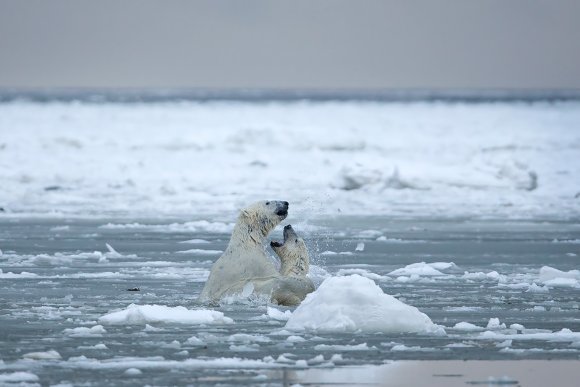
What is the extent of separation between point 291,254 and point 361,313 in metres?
2.11

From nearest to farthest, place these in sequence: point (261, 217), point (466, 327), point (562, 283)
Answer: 1. point (466, 327)
2. point (261, 217)
3. point (562, 283)

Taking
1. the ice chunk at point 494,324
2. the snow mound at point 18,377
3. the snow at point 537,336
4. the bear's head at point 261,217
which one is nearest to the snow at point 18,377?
the snow mound at point 18,377

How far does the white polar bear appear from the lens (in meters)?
9.02

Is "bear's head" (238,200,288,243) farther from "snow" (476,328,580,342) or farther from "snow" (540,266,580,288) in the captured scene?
"snow" (476,328,580,342)

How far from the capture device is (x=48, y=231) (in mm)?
15180

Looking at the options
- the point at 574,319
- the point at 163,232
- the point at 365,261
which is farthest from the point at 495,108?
the point at 574,319

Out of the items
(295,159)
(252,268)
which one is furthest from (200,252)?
(295,159)

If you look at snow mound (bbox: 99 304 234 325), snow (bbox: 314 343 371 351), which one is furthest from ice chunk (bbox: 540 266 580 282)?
snow (bbox: 314 343 371 351)

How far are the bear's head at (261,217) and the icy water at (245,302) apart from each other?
0.60 meters

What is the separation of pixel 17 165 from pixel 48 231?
43.0 feet

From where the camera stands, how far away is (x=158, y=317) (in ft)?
26.5

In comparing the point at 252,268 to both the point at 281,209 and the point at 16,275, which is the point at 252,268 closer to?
the point at 281,209

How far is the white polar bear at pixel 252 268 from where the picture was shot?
9023 mm

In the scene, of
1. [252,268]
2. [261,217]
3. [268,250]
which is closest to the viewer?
[252,268]
